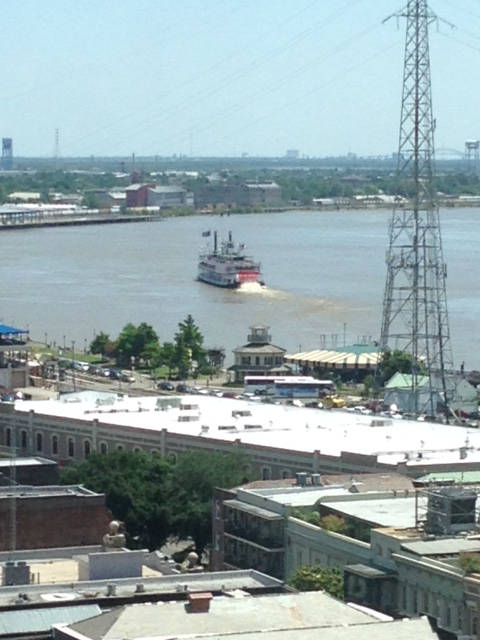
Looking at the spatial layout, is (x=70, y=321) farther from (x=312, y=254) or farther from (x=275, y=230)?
(x=275, y=230)

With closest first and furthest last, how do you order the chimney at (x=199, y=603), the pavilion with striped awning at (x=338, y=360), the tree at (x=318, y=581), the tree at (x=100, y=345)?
the chimney at (x=199, y=603) → the tree at (x=318, y=581) → the pavilion with striped awning at (x=338, y=360) → the tree at (x=100, y=345)

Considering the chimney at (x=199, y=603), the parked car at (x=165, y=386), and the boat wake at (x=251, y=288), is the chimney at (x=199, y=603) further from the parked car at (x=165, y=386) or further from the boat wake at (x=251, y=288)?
the boat wake at (x=251, y=288)

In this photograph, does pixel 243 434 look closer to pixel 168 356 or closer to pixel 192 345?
pixel 168 356

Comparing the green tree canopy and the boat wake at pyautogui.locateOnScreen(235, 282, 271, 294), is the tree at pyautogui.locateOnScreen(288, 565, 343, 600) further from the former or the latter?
the boat wake at pyautogui.locateOnScreen(235, 282, 271, 294)

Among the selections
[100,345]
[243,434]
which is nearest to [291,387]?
[100,345]

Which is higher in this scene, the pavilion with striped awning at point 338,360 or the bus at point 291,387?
the bus at point 291,387

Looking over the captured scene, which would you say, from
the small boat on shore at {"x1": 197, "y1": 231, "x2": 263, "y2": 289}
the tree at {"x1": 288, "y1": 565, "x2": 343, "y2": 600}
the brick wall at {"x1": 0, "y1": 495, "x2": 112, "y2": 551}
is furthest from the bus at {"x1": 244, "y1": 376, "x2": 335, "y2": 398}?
the small boat on shore at {"x1": 197, "y1": 231, "x2": 263, "y2": 289}

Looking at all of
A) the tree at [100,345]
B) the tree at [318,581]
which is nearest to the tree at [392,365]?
the tree at [100,345]
